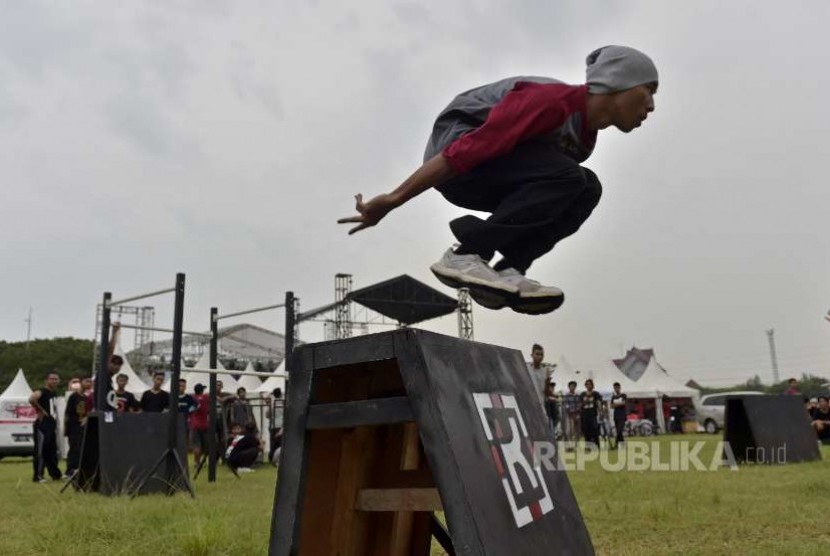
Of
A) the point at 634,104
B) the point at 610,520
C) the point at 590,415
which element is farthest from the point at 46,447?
the point at 634,104

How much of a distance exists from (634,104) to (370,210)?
30.9 inches

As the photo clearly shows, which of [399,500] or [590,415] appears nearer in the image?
[399,500]

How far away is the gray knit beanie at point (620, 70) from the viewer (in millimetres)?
1903

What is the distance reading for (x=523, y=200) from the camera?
6.55 ft

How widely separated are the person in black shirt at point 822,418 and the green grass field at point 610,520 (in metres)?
7.21

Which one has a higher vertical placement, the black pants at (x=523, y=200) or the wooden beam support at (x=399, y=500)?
the black pants at (x=523, y=200)

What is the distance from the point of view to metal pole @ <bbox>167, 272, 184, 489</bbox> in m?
6.85

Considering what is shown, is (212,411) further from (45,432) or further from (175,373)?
(45,432)

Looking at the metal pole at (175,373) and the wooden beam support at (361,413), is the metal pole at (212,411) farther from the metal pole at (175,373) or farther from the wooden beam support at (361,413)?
the wooden beam support at (361,413)

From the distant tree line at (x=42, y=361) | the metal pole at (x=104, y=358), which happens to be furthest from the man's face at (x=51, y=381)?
the distant tree line at (x=42, y=361)

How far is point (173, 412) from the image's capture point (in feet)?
22.9

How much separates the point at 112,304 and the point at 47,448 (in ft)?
12.3

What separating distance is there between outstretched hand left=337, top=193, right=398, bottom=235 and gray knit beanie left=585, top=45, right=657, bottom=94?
64 centimetres

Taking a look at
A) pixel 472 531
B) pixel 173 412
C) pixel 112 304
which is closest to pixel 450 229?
pixel 472 531
